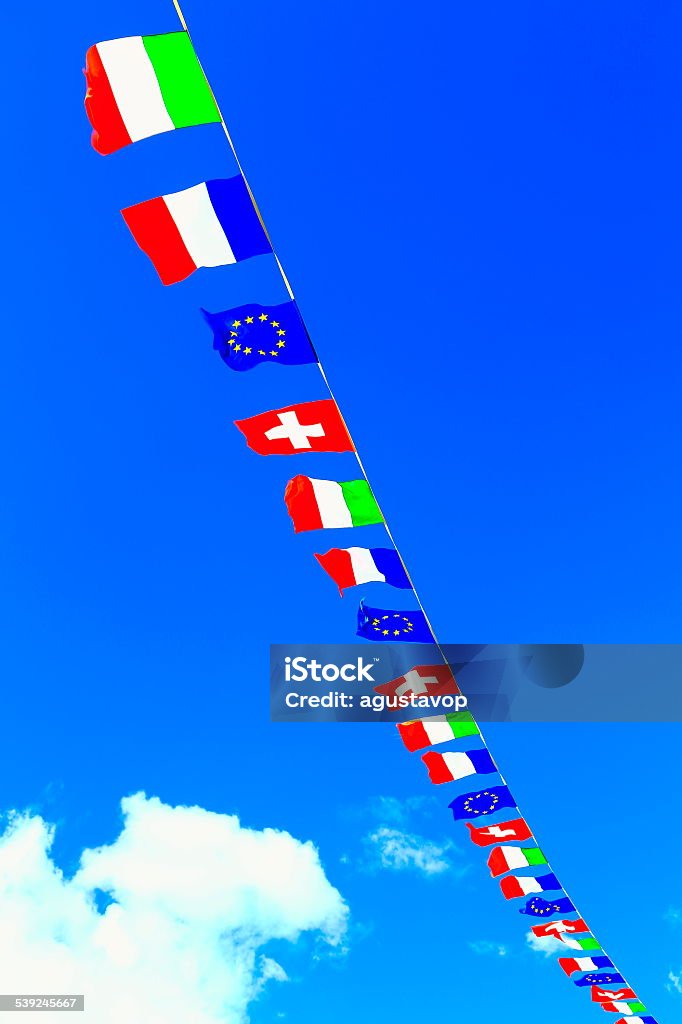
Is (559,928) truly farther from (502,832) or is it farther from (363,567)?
(363,567)

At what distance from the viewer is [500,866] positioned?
12.5 meters

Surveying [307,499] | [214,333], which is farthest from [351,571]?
[214,333]

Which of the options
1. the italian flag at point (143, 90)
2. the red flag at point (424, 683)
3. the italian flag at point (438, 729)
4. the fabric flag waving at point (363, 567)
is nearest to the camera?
the italian flag at point (143, 90)

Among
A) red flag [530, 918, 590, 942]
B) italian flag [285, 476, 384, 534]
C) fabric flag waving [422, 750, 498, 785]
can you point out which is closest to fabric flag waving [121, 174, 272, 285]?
italian flag [285, 476, 384, 534]

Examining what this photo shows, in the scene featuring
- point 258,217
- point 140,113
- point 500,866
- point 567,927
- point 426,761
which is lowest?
point 567,927

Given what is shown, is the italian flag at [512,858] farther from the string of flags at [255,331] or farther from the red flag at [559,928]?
the red flag at [559,928]

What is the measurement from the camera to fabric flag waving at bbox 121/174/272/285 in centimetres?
610

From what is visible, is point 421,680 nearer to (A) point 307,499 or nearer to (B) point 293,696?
(B) point 293,696

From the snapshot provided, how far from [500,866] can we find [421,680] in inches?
161

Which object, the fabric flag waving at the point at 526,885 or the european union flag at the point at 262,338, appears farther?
the fabric flag waving at the point at 526,885

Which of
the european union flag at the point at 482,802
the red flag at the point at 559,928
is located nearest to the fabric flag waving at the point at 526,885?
the red flag at the point at 559,928

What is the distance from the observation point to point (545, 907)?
504 inches

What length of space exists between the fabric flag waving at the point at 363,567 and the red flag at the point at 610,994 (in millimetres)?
10040

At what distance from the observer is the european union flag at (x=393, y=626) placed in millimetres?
9266
